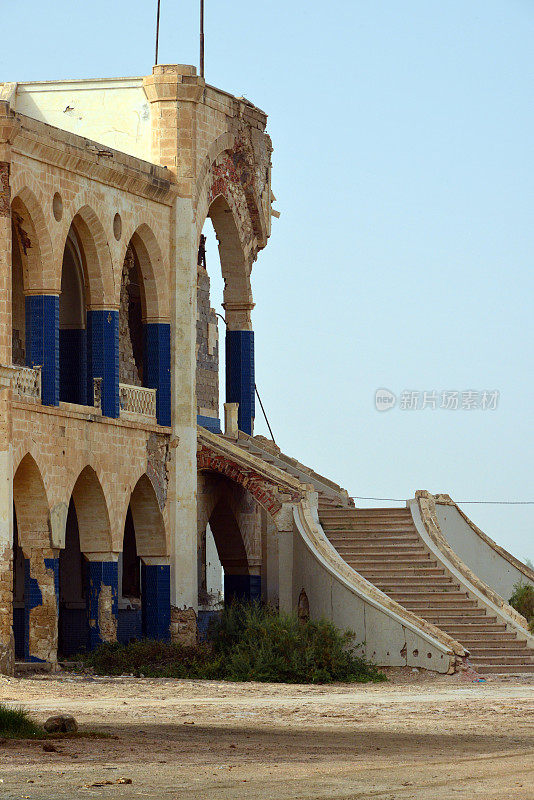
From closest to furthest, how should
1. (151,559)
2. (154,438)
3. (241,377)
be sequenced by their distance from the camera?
(154,438) < (151,559) < (241,377)

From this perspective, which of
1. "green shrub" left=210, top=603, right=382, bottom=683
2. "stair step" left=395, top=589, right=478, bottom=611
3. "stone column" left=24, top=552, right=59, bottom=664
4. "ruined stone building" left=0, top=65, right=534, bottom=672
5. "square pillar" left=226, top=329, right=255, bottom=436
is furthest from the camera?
"square pillar" left=226, top=329, right=255, bottom=436

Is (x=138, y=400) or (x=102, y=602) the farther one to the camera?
(x=138, y=400)

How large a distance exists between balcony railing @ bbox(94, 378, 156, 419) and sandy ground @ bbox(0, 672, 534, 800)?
5.53m

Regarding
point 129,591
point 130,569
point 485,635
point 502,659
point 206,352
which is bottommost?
point 502,659

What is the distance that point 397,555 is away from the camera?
3106 cm

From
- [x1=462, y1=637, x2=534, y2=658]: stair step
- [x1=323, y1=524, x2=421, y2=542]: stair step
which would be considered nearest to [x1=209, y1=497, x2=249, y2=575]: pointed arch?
[x1=323, y1=524, x2=421, y2=542]: stair step

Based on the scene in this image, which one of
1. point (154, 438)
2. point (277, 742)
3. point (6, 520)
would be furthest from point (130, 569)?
point (277, 742)

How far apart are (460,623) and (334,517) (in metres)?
4.17

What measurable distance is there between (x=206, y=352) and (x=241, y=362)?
1467 mm

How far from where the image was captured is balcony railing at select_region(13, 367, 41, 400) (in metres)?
26.5

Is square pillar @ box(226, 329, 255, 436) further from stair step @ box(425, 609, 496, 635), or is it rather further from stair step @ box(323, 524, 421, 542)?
stair step @ box(425, 609, 496, 635)

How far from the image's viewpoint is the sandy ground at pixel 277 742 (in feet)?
46.8

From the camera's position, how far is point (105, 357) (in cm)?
2931

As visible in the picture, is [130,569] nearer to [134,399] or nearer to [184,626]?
[184,626]
